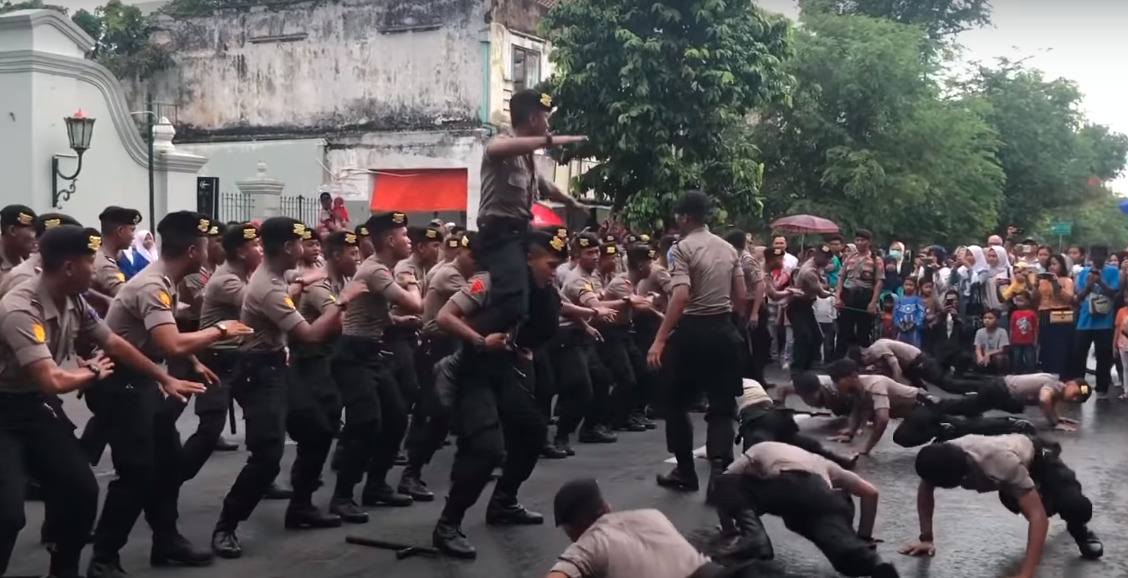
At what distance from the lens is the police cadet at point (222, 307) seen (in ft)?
22.9

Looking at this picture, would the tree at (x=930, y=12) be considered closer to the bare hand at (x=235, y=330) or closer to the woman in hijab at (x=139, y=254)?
the woman in hijab at (x=139, y=254)

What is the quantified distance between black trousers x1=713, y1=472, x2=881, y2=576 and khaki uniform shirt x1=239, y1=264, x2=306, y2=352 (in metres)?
2.54

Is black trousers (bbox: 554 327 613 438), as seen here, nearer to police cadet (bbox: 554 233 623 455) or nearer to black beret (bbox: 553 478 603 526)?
police cadet (bbox: 554 233 623 455)

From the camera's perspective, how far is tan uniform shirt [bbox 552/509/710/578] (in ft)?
15.2

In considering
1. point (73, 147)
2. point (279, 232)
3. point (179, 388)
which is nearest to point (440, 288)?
point (279, 232)

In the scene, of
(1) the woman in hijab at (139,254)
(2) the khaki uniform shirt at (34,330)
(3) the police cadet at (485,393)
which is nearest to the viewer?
(2) the khaki uniform shirt at (34,330)

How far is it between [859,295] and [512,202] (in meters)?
10.7

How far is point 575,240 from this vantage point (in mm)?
11609

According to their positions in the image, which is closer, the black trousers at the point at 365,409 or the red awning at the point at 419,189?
the black trousers at the point at 365,409

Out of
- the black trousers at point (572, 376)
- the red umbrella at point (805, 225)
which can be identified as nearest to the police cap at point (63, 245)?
the black trousers at point (572, 376)

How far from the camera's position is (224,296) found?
718cm

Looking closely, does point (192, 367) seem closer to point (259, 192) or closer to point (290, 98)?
point (259, 192)

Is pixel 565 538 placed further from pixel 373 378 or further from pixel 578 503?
pixel 578 503

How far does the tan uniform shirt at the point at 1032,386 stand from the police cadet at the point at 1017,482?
4071 millimetres
